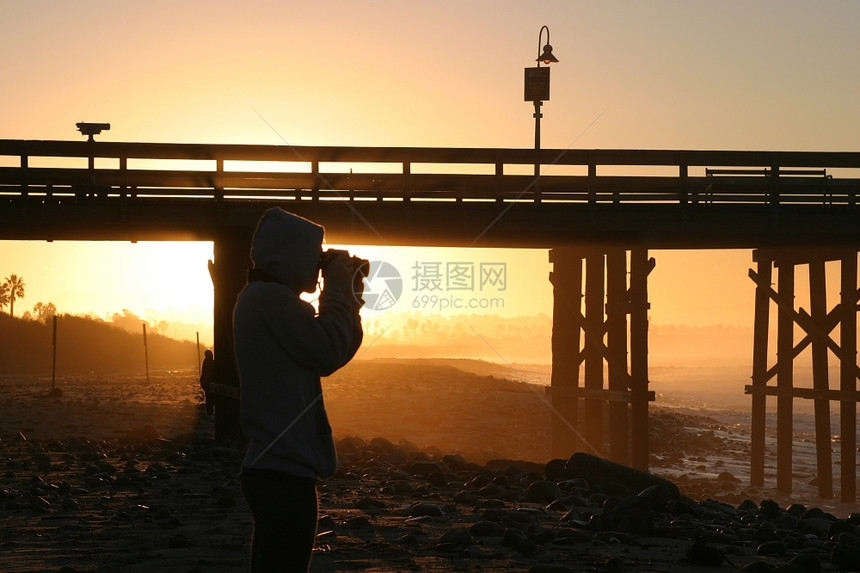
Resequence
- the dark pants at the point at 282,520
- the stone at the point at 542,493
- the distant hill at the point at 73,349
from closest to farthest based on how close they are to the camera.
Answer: the dark pants at the point at 282,520 < the stone at the point at 542,493 < the distant hill at the point at 73,349

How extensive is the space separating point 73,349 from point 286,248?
165 ft

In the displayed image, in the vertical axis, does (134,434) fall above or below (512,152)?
below

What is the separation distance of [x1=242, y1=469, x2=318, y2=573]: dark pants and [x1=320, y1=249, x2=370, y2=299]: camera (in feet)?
2.39

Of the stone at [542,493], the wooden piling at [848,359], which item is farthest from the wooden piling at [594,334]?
the stone at [542,493]

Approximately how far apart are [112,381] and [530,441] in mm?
15452

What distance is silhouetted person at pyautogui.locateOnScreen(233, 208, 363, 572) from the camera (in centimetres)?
372

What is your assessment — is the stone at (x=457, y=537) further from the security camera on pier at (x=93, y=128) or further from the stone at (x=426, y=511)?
the security camera on pier at (x=93, y=128)

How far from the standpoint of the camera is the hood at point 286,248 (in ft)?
12.6

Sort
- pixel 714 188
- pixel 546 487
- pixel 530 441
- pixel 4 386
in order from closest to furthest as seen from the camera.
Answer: pixel 546 487, pixel 714 188, pixel 530 441, pixel 4 386

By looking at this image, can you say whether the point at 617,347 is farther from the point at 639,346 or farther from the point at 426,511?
the point at 426,511

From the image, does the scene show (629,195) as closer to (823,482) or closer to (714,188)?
(714,188)

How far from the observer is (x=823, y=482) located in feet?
66.3

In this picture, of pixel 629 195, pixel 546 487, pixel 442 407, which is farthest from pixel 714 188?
pixel 442 407

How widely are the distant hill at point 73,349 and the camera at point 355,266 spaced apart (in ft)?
133
